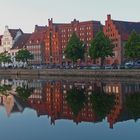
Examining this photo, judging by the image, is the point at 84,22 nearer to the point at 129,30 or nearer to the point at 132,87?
the point at 129,30

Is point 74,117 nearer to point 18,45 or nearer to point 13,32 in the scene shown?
point 18,45

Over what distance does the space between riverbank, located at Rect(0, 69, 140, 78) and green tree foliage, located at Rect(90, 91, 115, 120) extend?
1018 inches

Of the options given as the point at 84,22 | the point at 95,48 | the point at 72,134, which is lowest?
the point at 72,134

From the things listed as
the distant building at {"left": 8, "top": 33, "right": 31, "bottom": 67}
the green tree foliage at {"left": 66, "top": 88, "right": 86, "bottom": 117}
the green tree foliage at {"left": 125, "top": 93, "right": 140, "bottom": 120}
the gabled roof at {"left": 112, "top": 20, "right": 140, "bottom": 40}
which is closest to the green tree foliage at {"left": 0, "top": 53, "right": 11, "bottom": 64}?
the distant building at {"left": 8, "top": 33, "right": 31, "bottom": 67}

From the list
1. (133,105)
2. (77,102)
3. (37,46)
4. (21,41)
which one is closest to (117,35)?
(37,46)

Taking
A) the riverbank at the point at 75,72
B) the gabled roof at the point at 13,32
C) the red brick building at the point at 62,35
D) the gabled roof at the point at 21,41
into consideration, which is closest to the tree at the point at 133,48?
the riverbank at the point at 75,72

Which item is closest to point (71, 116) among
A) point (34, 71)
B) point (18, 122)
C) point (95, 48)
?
point (18, 122)

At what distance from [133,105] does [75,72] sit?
54.4 metres

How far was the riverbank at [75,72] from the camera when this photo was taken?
82.9 meters

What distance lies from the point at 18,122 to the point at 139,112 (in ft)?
35.0

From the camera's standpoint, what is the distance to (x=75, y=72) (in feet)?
321

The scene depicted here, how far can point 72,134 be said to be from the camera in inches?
1187

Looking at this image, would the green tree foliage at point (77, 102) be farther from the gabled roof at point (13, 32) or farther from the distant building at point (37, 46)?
the gabled roof at point (13, 32)

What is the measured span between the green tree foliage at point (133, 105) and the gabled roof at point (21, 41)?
11710cm
